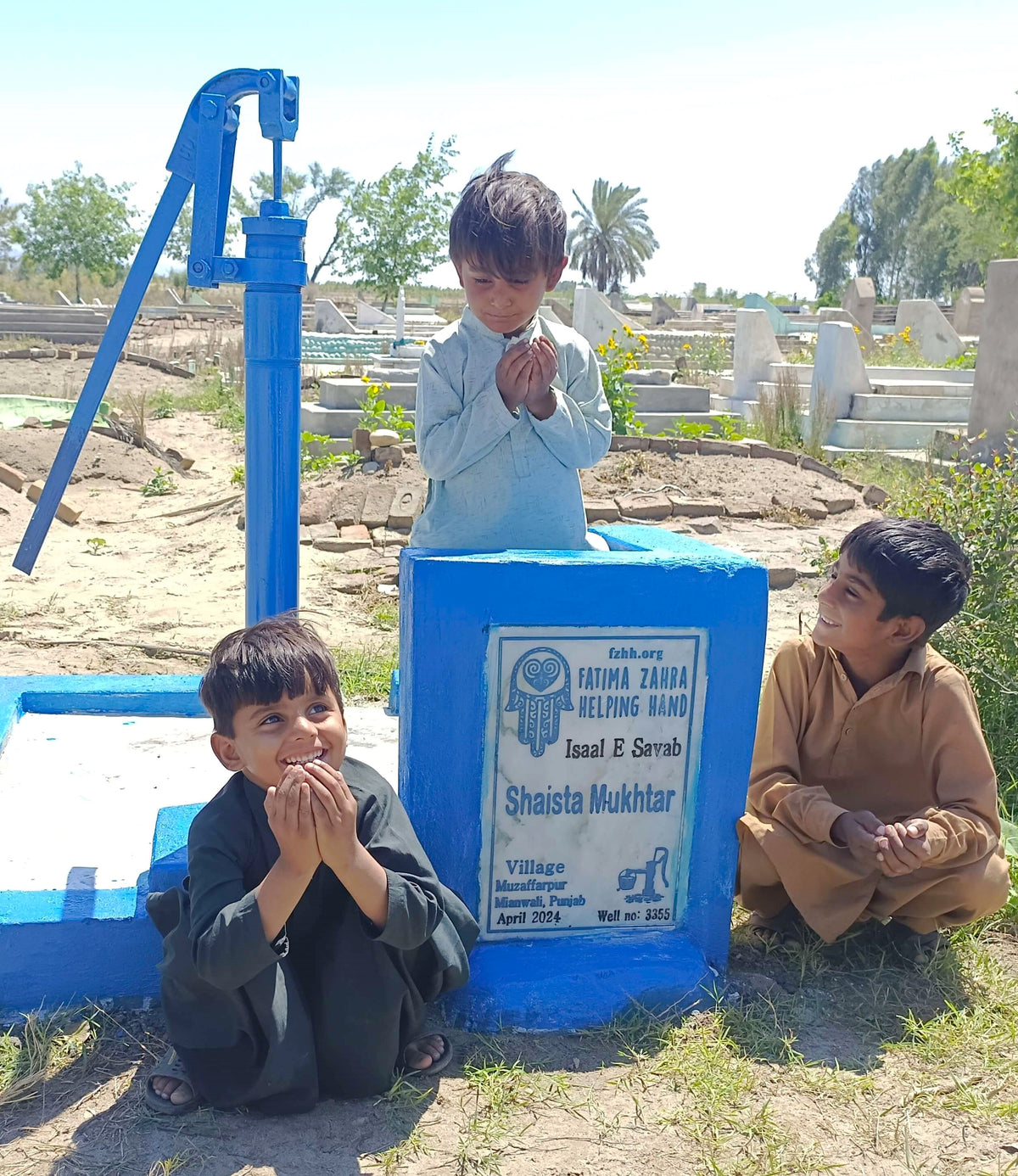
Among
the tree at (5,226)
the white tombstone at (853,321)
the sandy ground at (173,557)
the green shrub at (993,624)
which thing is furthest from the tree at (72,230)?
the green shrub at (993,624)

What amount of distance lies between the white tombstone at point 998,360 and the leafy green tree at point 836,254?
2383 inches

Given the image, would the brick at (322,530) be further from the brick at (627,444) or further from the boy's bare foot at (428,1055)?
the boy's bare foot at (428,1055)

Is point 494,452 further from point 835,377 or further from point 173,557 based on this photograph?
point 835,377

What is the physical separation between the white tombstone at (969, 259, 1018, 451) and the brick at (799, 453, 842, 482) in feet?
3.93

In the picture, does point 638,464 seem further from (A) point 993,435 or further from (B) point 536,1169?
(B) point 536,1169

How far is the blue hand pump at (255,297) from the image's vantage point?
2.42 metres

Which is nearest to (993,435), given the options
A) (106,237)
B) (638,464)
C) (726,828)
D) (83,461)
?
(638,464)

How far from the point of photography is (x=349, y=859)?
182cm

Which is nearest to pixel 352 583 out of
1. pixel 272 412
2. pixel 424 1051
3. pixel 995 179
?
pixel 272 412

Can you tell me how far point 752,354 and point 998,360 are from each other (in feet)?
19.1

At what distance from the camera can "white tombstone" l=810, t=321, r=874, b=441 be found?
11.3m

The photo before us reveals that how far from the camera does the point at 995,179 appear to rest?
18.7 metres

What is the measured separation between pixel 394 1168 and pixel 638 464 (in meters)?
7.75

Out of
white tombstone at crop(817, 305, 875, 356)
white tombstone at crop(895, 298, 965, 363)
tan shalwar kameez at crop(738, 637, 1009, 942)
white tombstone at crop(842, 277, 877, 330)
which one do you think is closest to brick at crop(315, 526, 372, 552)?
tan shalwar kameez at crop(738, 637, 1009, 942)
